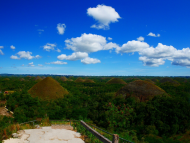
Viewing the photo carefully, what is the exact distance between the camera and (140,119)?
15.2 meters

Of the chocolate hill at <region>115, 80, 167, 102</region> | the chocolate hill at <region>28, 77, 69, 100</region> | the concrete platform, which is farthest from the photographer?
the chocolate hill at <region>28, 77, 69, 100</region>

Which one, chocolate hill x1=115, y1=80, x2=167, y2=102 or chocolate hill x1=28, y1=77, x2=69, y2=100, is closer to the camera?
chocolate hill x1=115, y1=80, x2=167, y2=102

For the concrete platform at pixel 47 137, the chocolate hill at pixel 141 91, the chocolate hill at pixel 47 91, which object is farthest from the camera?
the chocolate hill at pixel 47 91

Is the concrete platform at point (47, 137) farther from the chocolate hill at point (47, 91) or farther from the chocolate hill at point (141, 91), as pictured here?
the chocolate hill at point (47, 91)

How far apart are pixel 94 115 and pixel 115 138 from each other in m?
14.6

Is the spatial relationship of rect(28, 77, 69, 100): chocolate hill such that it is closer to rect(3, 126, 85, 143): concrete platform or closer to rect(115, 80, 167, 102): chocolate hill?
rect(115, 80, 167, 102): chocolate hill

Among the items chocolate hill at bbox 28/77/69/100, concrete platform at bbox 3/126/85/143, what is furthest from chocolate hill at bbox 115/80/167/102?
concrete platform at bbox 3/126/85/143

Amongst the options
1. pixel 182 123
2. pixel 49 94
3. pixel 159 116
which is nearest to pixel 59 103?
pixel 49 94

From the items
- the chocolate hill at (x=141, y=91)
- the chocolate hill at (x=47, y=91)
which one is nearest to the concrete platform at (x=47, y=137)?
the chocolate hill at (x=141, y=91)

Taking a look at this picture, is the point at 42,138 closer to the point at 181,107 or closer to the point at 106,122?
the point at 106,122

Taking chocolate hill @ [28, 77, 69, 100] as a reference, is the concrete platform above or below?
above

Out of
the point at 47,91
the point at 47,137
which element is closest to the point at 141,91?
the point at 47,137

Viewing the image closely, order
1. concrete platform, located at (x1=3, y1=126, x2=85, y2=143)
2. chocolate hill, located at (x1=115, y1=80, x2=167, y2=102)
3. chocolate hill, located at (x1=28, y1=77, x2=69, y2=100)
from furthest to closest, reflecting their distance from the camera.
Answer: chocolate hill, located at (x1=28, y1=77, x2=69, y2=100) → chocolate hill, located at (x1=115, y1=80, x2=167, y2=102) → concrete platform, located at (x1=3, y1=126, x2=85, y2=143)

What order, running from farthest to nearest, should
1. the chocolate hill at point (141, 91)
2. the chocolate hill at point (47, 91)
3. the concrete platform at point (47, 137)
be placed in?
the chocolate hill at point (47, 91) → the chocolate hill at point (141, 91) → the concrete platform at point (47, 137)
